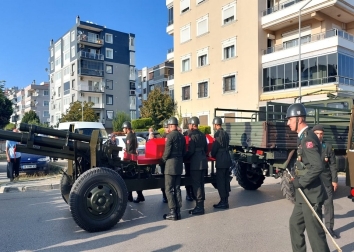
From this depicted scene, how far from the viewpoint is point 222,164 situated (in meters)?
7.00

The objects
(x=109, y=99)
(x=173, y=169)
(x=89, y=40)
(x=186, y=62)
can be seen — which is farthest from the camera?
(x=109, y=99)

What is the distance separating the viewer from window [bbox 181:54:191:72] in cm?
3297

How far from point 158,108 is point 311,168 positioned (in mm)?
30454

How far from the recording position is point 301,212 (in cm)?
373

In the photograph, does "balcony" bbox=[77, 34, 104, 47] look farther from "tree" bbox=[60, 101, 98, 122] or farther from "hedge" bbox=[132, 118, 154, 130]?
"hedge" bbox=[132, 118, 154, 130]

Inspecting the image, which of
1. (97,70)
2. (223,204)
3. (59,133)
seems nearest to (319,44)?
(223,204)

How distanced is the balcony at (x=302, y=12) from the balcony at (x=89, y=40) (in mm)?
36611

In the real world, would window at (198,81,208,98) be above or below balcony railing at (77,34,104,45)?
below

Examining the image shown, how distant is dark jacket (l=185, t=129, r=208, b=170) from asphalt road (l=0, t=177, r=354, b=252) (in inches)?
38.4

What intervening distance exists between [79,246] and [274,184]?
6947mm

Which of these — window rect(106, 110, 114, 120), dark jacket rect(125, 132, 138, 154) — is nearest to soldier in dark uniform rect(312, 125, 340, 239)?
dark jacket rect(125, 132, 138, 154)

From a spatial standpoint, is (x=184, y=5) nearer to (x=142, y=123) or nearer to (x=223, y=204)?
(x=142, y=123)

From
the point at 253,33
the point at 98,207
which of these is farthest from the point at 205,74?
the point at 98,207

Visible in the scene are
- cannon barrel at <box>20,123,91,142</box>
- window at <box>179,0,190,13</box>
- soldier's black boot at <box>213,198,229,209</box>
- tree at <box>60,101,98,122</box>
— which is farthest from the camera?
tree at <box>60,101,98,122</box>
